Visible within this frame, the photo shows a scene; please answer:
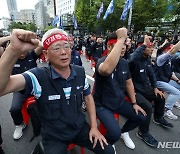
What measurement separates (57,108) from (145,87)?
6.56ft

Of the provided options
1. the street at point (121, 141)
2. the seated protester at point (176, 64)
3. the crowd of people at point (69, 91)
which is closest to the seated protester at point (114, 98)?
the crowd of people at point (69, 91)

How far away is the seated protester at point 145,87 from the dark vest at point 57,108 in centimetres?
142

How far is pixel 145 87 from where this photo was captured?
10.3ft

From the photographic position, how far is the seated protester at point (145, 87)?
279 centimetres

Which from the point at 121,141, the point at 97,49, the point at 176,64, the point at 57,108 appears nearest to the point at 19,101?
the point at 57,108

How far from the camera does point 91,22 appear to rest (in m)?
32.1

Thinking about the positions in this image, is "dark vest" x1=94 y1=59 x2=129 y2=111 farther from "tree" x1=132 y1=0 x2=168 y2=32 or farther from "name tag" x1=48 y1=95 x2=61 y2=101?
"tree" x1=132 y1=0 x2=168 y2=32

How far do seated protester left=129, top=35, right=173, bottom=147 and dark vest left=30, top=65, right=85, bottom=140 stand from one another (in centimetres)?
142

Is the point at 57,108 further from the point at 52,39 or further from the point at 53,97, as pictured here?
the point at 52,39

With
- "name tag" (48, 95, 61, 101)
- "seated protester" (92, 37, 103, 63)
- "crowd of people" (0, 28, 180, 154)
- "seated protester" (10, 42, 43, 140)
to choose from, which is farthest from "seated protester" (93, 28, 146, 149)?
"seated protester" (92, 37, 103, 63)

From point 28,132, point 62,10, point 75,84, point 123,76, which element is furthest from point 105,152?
point 62,10

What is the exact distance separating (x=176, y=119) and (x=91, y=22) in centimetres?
3089

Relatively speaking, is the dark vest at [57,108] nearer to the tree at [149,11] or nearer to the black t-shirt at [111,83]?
the black t-shirt at [111,83]

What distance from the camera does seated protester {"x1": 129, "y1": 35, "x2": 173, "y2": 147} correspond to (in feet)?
9.17
